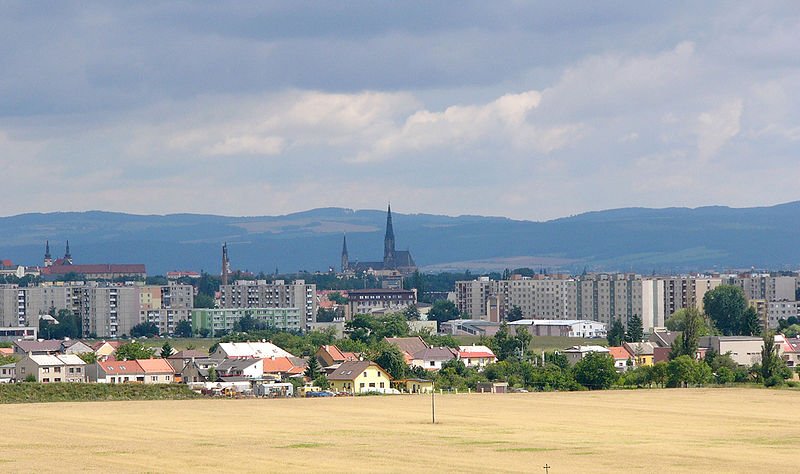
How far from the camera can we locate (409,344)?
349 ft

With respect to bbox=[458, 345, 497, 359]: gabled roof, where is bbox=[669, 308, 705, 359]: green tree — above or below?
above

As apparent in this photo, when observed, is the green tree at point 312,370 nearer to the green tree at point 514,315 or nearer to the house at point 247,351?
the house at point 247,351

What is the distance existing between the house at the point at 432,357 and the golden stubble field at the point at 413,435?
2507cm

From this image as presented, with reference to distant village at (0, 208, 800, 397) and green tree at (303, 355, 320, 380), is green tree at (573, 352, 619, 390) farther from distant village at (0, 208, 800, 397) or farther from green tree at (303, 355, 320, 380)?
green tree at (303, 355, 320, 380)

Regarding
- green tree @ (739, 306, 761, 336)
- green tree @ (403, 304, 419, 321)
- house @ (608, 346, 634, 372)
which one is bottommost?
house @ (608, 346, 634, 372)

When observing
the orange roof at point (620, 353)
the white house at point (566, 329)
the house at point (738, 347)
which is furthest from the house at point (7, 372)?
the white house at point (566, 329)

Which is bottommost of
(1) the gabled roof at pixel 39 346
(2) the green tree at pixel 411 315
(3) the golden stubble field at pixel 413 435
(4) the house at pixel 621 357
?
(3) the golden stubble field at pixel 413 435

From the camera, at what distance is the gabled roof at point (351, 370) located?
8450 cm

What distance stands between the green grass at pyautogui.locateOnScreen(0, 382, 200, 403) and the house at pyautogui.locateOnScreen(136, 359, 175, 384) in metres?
9.59

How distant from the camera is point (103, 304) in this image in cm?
18025

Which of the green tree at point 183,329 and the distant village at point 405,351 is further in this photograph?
the green tree at point 183,329

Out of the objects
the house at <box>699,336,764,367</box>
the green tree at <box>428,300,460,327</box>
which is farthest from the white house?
the house at <box>699,336,764,367</box>

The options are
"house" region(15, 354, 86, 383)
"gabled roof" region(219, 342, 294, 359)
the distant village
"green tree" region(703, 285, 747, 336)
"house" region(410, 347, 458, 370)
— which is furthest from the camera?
"green tree" region(703, 285, 747, 336)

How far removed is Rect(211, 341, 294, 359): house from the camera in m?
100
